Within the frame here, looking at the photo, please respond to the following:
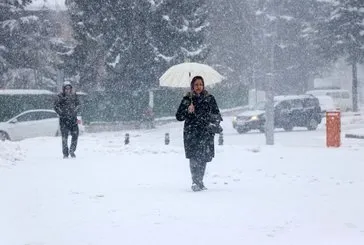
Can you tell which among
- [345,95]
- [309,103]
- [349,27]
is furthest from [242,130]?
[345,95]

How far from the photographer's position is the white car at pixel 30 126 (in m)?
26.2

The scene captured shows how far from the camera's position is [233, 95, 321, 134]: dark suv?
1163 inches

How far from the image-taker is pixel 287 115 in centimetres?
3017

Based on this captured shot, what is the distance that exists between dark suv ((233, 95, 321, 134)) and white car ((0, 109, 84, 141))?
9351mm

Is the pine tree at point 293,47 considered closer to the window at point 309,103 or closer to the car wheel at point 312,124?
Result: the window at point 309,103

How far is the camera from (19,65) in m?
39.7

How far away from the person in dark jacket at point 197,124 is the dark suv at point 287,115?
20360 mm

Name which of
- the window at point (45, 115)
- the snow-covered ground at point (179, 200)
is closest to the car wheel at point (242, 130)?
the window at point (45, 115)

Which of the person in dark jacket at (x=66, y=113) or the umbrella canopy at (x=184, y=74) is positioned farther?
the umbrella canopy at (x=184, y=74)

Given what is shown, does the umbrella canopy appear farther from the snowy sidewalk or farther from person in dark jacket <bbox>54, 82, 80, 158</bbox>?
person in dark jacket <bbox>54, 82, 80, 158</bbox>

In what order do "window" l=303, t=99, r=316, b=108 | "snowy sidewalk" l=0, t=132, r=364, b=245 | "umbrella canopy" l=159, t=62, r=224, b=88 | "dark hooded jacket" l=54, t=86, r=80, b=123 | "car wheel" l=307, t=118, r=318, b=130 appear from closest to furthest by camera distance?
"snowy sidewalk" l=0, t=132, r=364, b=245 → "dark hooded jacket" l=54, t=86, r=80, b=123 → "umbrella canopy" l=159, t=62, r=224, b=88 → "window" l=303, t=99, r=316, b=108 → "car wheel" l=307, t=118, r=318, b=130

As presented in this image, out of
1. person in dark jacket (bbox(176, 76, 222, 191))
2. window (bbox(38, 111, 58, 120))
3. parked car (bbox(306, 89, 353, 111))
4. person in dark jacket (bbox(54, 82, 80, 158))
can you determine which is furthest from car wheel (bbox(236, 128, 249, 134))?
person in dark jacket (bbox(176, 76, 222, 191))

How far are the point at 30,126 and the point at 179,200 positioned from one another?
19488 mm

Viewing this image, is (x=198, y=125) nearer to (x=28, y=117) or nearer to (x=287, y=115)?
(x=28, y=117)
